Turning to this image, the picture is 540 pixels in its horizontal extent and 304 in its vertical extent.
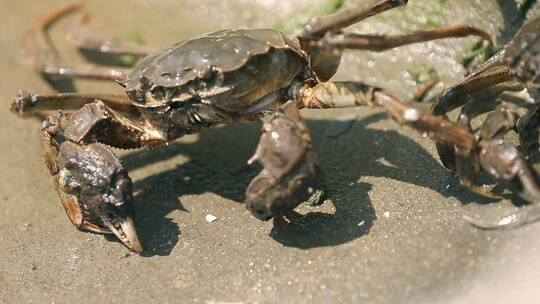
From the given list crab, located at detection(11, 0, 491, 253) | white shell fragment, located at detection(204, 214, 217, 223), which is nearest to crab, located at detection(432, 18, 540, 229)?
crab, located at detection(11, 0, 491, 253)

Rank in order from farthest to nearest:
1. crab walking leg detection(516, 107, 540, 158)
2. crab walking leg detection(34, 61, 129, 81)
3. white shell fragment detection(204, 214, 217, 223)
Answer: crab walking leg detection(34, 61, 129, 81), white shell fragment detection(204, 214, 217, 223), crab walking leg detection(516, 107, 540, 158)

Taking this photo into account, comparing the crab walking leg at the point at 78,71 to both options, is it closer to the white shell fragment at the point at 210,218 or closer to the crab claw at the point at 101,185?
the crab claw at the point at 101,185

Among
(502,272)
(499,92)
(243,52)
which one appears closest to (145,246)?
(243,52)

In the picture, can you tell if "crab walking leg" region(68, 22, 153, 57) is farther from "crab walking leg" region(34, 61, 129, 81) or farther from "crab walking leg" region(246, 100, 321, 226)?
"crab walking leg" region(246, 100, 321, 226)

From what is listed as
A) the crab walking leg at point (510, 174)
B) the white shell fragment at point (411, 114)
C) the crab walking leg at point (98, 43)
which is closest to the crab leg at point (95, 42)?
the crab walking leg at point (98, 43)

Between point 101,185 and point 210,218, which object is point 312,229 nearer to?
point 210,218

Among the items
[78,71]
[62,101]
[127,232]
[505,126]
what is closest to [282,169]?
[127,232]

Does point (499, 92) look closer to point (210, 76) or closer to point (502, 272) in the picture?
point (502, 272)
